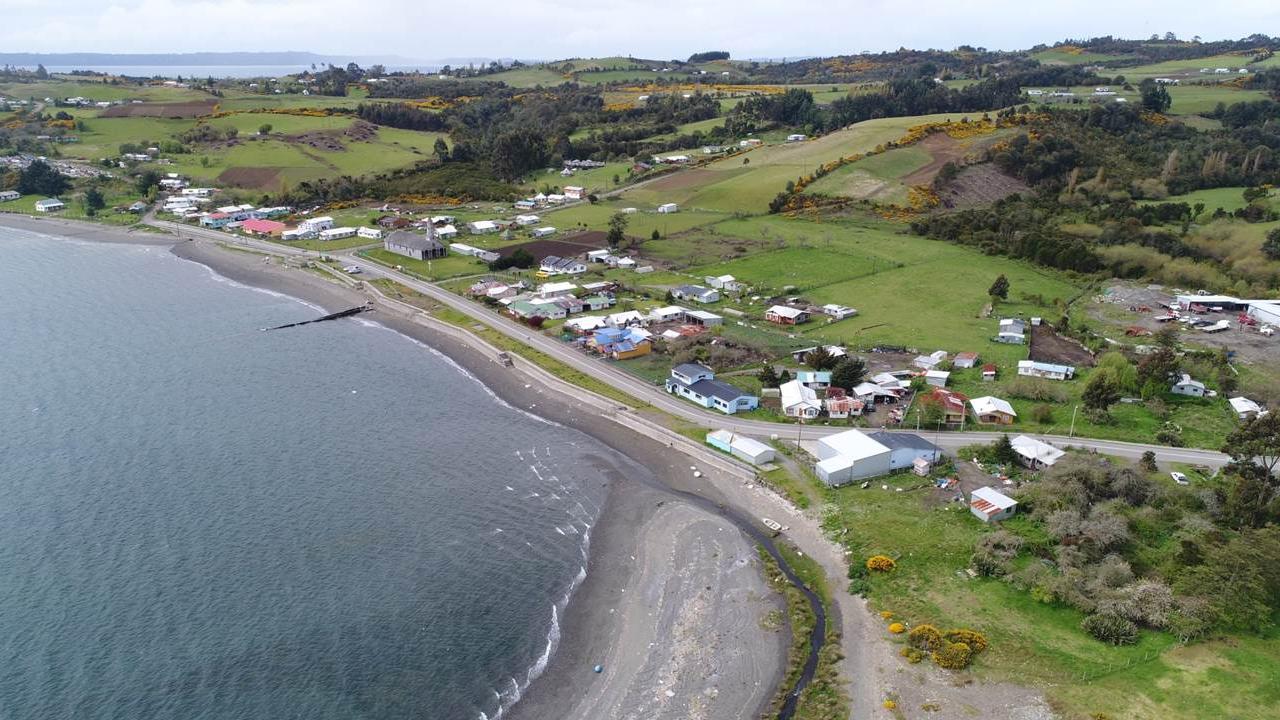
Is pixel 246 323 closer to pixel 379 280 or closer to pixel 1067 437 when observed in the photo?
pixel 379 280

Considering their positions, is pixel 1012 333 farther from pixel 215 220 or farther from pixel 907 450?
pixel 215 220

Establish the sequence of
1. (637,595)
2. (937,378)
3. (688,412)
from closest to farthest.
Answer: (637,595), (688,412), (937,378)

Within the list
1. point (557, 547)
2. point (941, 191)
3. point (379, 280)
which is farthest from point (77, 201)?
point (941, 191)

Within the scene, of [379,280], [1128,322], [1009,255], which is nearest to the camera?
[1128,322]

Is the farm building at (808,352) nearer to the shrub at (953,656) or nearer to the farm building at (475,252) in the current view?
the shrub at (953,656)

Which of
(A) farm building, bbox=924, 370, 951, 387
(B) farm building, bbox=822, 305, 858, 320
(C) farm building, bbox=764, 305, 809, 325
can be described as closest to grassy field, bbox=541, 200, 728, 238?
(C) farm building, bbox=764, 305, 809, 325

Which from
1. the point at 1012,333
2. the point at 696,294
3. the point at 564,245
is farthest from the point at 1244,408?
the point at 564,245

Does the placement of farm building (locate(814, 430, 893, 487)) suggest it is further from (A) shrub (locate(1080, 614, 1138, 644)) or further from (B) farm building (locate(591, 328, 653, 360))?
(B) farm building (locate(591, 328, 653, 360))
